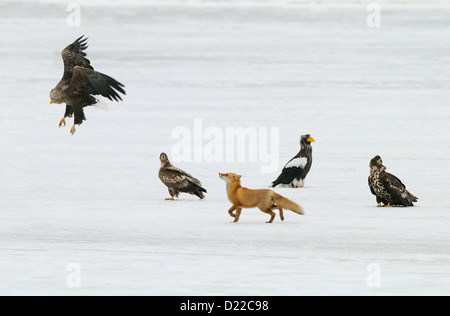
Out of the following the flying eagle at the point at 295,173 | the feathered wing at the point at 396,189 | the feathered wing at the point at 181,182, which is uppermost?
the flying eagle at the point at 295,173

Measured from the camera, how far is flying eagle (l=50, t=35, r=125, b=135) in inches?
405

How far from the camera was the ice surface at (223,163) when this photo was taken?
20.5 feet

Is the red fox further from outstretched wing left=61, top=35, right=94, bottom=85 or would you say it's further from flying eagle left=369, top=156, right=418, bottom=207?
outstretched wing left=61, top=35, right=94, bottom=85

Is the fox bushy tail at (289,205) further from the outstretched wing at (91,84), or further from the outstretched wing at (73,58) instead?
the outstretched wing at (73,58)

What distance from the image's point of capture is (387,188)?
8.64 metres

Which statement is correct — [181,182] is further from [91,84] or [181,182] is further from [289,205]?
[91,84]

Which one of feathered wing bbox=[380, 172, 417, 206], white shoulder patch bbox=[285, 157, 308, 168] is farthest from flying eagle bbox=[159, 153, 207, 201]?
feathered wing bbox=[380, 172, 417, 206]

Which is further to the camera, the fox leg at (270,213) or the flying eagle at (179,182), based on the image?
the flying eagle at (179,182)

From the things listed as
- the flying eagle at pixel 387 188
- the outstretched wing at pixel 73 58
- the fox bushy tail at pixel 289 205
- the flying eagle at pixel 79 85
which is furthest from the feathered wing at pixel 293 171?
the outstretched wing at pixel 73 58

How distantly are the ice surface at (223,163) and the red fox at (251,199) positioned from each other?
0.14m

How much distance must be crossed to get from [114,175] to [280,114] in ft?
14.4

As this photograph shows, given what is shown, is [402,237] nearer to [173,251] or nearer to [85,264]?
[173,251]

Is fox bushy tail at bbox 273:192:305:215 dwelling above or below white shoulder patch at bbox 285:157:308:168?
below

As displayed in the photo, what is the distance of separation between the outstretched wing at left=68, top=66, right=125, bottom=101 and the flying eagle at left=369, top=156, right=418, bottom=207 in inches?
120
